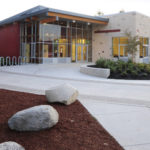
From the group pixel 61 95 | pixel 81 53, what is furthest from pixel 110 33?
pixel 61 95

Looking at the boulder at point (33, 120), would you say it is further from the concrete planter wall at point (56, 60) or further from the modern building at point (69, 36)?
the concrete planter wall at point (56, 60)

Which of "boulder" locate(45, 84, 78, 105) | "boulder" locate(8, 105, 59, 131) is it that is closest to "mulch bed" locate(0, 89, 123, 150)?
"boulder" locate(8, 105, 59, 131)

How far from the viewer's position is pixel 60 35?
28.9m

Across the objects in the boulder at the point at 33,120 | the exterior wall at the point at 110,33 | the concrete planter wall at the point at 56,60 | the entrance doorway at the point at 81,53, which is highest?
the exterior wall at the point at 110,33

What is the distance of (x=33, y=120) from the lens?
4125 mm

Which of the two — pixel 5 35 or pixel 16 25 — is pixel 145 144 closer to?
pixel 16 25

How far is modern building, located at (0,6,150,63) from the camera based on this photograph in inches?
1071

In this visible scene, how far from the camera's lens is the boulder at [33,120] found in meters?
4.12

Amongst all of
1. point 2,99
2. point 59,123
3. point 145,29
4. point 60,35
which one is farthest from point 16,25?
point 59,123

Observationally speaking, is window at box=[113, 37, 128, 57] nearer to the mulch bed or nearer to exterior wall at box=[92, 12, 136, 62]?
exterior wall at box=[92, 12, 136, 62]

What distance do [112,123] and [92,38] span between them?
1146 inches

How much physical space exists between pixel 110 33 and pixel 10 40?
48.4 feet

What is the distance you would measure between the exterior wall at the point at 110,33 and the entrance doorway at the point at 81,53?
1.40 m

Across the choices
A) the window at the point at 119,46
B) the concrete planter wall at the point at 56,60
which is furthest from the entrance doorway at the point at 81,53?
the window at the point at 119,46
